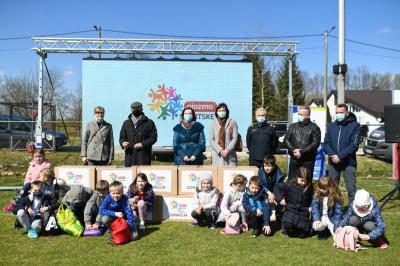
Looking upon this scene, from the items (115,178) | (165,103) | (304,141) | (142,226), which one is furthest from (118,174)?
(165,103)

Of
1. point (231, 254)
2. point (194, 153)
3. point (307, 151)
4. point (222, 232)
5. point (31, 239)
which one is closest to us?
point (231, 254)

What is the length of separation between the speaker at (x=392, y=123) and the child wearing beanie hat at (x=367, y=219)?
7.31ft

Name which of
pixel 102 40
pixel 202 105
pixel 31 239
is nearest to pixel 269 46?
pixel 202 105

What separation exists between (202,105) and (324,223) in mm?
11441

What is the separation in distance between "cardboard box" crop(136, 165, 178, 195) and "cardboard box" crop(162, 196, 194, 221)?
0.46 feet

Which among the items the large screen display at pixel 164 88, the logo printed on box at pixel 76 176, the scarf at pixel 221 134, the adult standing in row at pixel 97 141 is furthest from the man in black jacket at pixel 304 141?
the large screen display at pixel 164 88

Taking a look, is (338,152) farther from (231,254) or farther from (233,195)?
(231,254)

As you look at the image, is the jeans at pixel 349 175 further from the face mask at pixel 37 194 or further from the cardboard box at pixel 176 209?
the face mask at pixel 37 194

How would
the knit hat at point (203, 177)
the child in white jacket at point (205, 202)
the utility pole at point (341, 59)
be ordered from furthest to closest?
the utility pole at point (341, 59) → the knit hat at point (203, 177) → the child in white jacket at point (205, 202)

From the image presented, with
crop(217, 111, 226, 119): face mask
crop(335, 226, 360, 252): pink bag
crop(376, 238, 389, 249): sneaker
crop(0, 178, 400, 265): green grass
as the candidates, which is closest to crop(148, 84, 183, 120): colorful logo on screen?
crop(217, 111, 226, 119): face mask

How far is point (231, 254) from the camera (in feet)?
16.1

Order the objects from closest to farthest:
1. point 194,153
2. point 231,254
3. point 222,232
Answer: point 231,254 < point 222,232 < point 194,153

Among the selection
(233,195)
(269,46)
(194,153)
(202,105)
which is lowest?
(233,195)

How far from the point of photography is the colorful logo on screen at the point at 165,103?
16.4m
